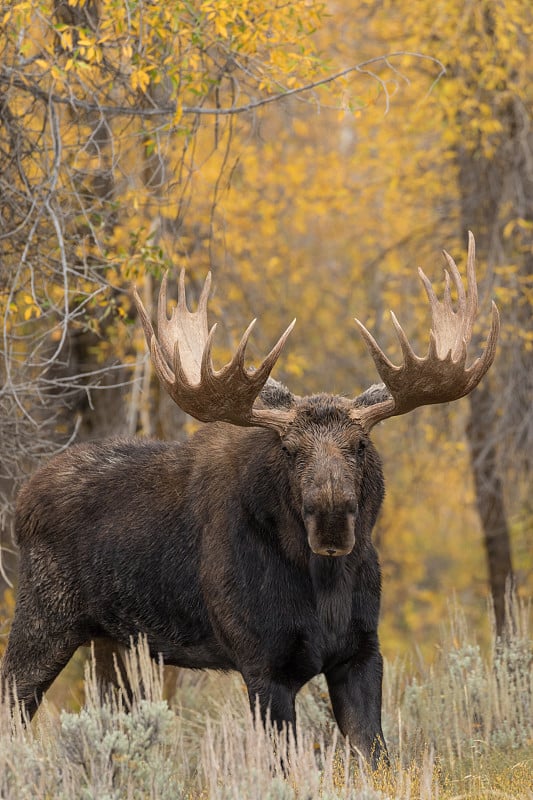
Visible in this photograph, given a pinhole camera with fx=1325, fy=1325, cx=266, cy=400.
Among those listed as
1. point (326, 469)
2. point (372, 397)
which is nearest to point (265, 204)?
point (372, 397)

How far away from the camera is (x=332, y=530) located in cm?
575

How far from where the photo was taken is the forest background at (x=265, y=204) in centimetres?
805

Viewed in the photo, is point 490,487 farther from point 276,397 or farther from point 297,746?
point 297,746

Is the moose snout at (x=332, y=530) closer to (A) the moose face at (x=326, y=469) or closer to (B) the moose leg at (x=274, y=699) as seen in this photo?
(A) the moose face at (x=326, y=469)

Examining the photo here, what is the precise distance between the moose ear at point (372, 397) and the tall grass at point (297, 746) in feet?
4.89

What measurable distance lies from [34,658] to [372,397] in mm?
2196

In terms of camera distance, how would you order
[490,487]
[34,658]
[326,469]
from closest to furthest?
[326,469]
[34,658]
[490,487]

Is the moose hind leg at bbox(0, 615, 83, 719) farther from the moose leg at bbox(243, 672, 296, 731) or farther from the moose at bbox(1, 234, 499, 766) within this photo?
the moose leg at bbox(243, 672, 296, 731)

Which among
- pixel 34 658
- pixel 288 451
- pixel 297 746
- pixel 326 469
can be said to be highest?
pixel 288 451

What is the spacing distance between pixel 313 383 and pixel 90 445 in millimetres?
10086

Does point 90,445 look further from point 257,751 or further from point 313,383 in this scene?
point 313,383

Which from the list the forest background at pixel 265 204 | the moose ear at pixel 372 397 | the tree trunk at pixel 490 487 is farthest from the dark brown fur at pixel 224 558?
the tree trunk at pixel 490 487

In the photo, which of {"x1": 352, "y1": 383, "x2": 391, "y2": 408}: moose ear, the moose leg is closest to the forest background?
{"x1": 352, "y1": 383, "x2": 391, "y2": 408}: moose ear

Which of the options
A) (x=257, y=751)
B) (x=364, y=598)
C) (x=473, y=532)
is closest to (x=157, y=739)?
(x=257, y=751)
